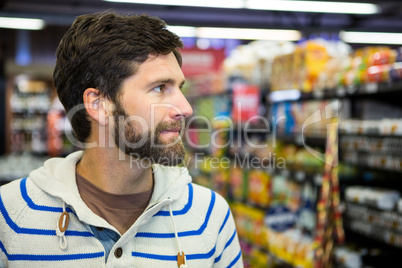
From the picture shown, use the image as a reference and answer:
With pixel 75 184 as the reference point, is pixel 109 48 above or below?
above

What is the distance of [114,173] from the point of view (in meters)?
1.52

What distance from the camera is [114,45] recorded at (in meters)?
1.47

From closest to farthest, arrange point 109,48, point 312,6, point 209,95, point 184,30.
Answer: point 109,48
point 209,95
point 312,6
point 184,30

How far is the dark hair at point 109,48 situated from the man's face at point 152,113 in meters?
0.04

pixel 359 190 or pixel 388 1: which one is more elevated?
pixel 388 1

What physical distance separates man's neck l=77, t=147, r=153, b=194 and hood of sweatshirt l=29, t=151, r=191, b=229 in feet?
0.14

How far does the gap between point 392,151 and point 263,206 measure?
6.32ft

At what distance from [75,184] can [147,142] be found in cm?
28

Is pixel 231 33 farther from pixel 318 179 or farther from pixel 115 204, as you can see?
pixel 115 204

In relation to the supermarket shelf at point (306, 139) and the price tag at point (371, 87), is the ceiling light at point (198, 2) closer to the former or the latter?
the supermarket shelf at point (306, 139)

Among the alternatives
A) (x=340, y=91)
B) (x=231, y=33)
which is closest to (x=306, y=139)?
(x=340, y=91)

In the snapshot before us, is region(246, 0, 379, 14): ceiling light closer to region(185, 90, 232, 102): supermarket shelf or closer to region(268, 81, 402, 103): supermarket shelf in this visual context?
region(185, 90, 232, 102): supermarket shelf

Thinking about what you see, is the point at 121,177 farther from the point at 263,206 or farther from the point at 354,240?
the point at 263,206

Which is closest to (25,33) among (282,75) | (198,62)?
(198,62)
